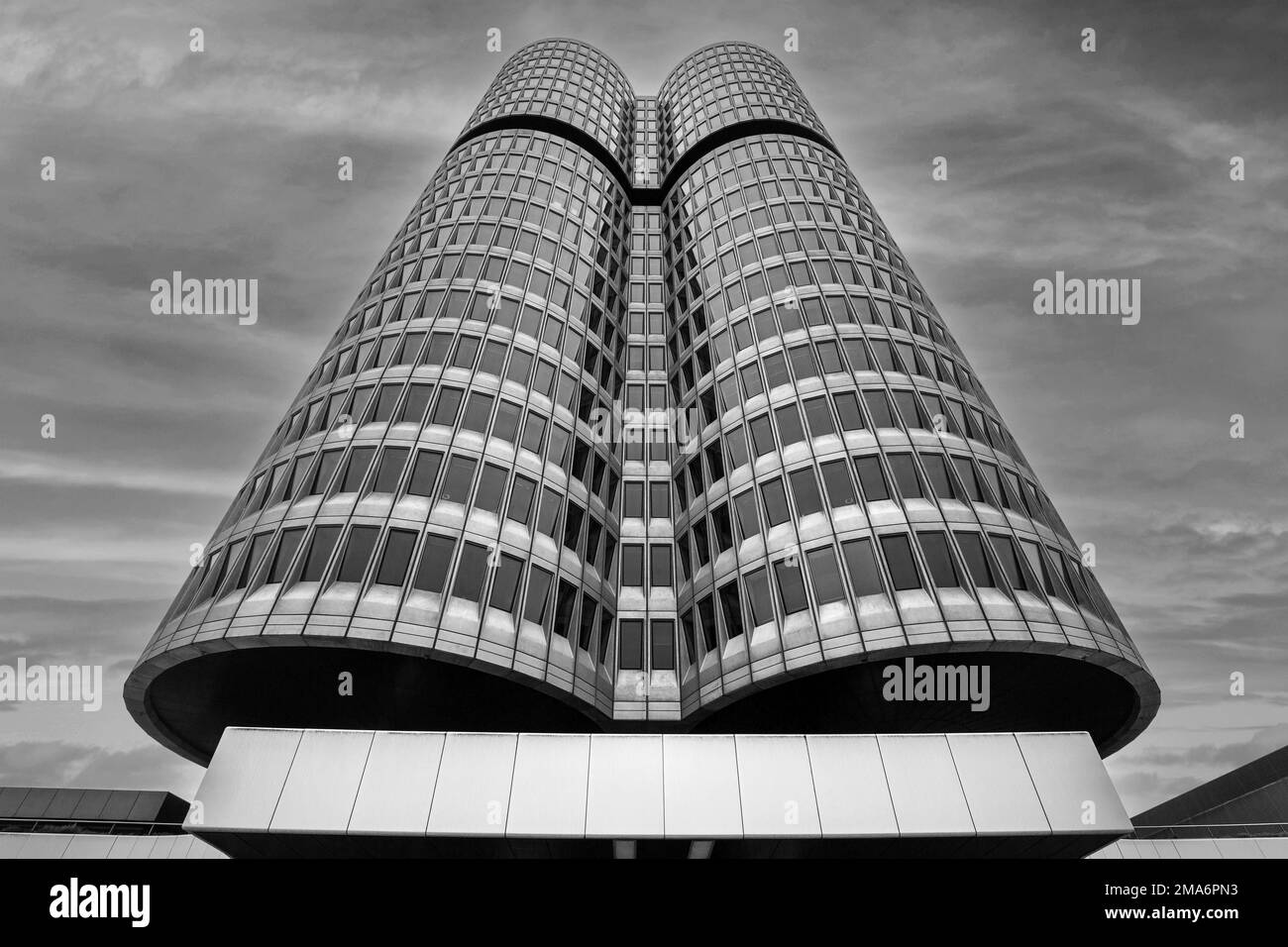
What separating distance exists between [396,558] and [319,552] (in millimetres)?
2698

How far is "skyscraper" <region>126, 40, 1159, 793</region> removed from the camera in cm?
2661

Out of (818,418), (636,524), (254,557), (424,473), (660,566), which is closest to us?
(254,557)

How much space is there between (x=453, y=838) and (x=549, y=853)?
4157 mm

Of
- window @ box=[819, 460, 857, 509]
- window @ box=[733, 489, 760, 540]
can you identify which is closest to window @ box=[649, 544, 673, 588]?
window @ box=[733, 489, 760, 540]

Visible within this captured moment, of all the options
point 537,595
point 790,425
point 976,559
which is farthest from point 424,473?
point 976,559

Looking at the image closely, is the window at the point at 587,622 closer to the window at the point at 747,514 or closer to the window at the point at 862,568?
the window at the point at 747,514

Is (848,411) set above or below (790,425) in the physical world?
above

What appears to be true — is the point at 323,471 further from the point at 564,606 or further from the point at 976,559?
the point at 976,559

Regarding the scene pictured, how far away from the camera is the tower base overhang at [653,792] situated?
61.9ft

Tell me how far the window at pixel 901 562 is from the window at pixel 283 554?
20.6 metres

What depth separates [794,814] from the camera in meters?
19.1

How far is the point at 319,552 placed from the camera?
27.7m

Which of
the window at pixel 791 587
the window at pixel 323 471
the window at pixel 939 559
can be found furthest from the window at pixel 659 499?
the window at pixel 323 471
